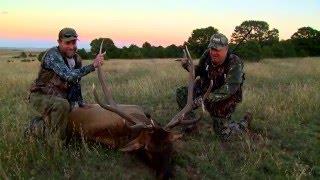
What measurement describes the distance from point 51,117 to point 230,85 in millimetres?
2591

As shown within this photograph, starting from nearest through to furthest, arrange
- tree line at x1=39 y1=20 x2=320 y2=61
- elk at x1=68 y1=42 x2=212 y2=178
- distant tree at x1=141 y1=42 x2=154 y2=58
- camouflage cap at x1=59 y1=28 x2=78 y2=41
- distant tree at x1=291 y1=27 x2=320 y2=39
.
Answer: elk at x1=68 y1=42 x2=212 y2=178
camouflage cap at x1=59 y1=28 x2=78 y2=41
tree line at x1=39 y1=20 x2=320 y2=61
distant tree at x1=141 y1=42 x2=154 y2=58
distant tree at x1=291 y1=27 x2=320 y2=39

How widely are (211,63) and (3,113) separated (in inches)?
144

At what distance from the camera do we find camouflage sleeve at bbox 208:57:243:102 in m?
7.34

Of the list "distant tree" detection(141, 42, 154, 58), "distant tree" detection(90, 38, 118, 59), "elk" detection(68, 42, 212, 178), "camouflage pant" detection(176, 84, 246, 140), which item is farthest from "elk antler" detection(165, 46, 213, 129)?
"distant tree" detection(141, 42, 154, 58)

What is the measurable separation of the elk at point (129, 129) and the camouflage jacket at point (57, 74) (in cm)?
30

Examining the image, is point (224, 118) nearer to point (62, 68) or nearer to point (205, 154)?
point (205, 154)

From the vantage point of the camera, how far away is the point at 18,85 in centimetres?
1291

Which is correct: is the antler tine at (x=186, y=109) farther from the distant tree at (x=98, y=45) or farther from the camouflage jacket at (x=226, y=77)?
the distant tree at (x=98, y=45)

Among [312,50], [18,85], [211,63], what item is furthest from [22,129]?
[312,50]

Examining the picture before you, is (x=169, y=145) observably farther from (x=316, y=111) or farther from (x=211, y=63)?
(x=316, y=111)

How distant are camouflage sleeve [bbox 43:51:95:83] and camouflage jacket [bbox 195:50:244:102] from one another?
6.48 ft

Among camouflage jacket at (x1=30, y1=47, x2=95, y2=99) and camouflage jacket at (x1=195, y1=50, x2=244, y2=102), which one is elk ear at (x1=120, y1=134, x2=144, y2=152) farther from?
camouflage jacket at (x1=195, y1=50, x2=244, y2=102)

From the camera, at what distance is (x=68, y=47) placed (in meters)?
6.62

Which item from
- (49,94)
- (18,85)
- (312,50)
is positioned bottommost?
(312,50)
